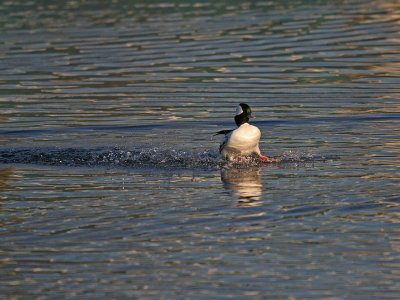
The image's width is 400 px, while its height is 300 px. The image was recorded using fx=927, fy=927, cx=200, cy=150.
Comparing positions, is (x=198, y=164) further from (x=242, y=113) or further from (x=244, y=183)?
(x=244, y=183)

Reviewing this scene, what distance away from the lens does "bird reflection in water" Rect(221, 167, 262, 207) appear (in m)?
10.8

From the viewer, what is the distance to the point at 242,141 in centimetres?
1288

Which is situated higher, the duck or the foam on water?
the duck

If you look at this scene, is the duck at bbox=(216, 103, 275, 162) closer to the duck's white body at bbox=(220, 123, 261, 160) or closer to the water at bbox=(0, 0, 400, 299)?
the duck's white body at bbox=(220, 123, 261, 160)

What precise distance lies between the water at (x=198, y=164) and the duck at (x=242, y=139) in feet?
0.85

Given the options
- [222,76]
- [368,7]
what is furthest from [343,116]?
[368,7]

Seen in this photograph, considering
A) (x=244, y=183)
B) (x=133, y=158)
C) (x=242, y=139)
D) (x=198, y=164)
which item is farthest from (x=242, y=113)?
(x=133, y=158)

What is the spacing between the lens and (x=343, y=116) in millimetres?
16172

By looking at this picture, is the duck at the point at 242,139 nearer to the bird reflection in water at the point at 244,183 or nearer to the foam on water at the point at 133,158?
the foam on water at the point at 133,158

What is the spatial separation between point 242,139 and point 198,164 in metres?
0.80

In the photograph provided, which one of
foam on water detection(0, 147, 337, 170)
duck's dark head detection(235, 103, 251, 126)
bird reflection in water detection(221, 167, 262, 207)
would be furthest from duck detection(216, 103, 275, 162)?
bird reflection in water detection(221, 167, 262, 207)

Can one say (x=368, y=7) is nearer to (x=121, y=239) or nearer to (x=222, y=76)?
(x=222, y=76)

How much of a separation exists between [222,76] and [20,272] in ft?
42.2

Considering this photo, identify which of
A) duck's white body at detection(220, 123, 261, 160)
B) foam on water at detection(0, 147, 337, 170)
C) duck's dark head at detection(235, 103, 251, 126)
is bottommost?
foam on water at detection(0, 147, 337, 170)
